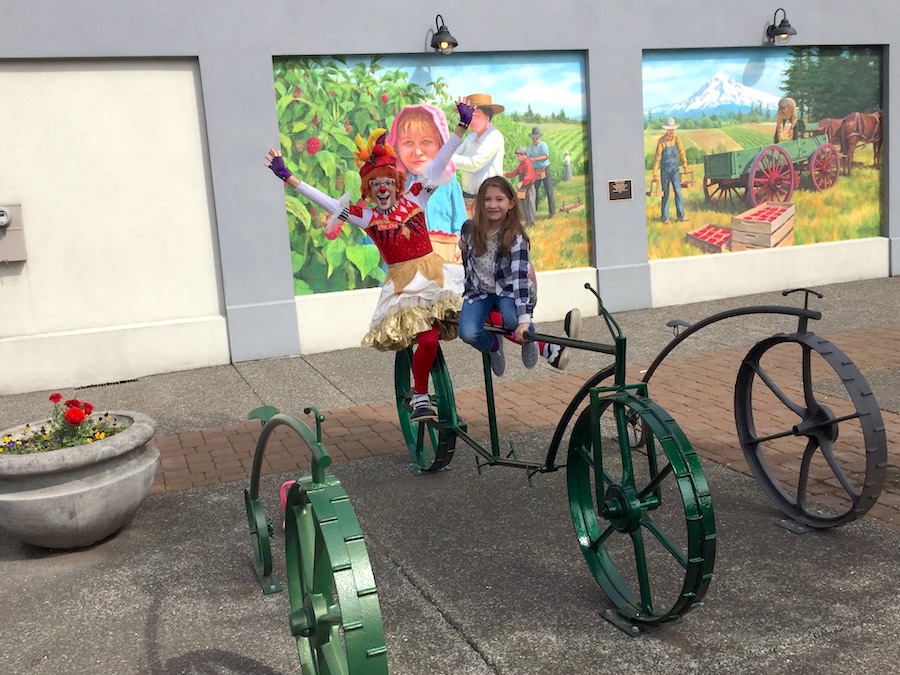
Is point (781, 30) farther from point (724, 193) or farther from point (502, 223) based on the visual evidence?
point (502, 223)

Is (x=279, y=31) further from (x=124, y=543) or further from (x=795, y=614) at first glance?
(x=795, y=614)

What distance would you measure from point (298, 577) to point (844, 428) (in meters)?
4.04

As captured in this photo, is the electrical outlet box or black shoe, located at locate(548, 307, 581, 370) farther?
the electrical outlet box

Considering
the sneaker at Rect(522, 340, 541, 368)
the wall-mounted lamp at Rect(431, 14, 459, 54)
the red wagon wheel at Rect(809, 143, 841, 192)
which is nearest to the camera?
the sneaker at Rect(522, 340, 541, 368)

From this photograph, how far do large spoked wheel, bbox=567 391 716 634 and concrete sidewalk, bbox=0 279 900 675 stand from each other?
13cm

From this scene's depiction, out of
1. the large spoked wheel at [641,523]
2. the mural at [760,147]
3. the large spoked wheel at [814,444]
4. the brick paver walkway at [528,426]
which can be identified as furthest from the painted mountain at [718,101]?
the large spoked wheel at [641,523]

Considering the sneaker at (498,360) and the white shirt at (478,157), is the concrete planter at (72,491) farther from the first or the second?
the white shirt at (478,157)

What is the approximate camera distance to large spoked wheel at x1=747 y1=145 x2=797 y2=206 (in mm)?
11414

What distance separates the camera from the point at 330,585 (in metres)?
2.73

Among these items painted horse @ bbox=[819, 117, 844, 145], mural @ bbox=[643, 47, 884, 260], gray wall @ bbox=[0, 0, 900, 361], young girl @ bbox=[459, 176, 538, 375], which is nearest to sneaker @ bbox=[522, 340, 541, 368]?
young girl @ bbox=[459, 176, 538, 375]

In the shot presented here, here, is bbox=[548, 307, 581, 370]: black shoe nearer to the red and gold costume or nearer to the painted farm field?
the red and gold costume

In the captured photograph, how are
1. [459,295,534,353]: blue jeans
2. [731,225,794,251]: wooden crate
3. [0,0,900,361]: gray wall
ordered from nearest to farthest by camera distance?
[459,295,534,353]: blue jeans < [0,0,900,361]: gray wall < [731,225,794,251]: wooden crate

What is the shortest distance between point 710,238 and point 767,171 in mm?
1196

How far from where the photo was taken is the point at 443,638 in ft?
11.2
